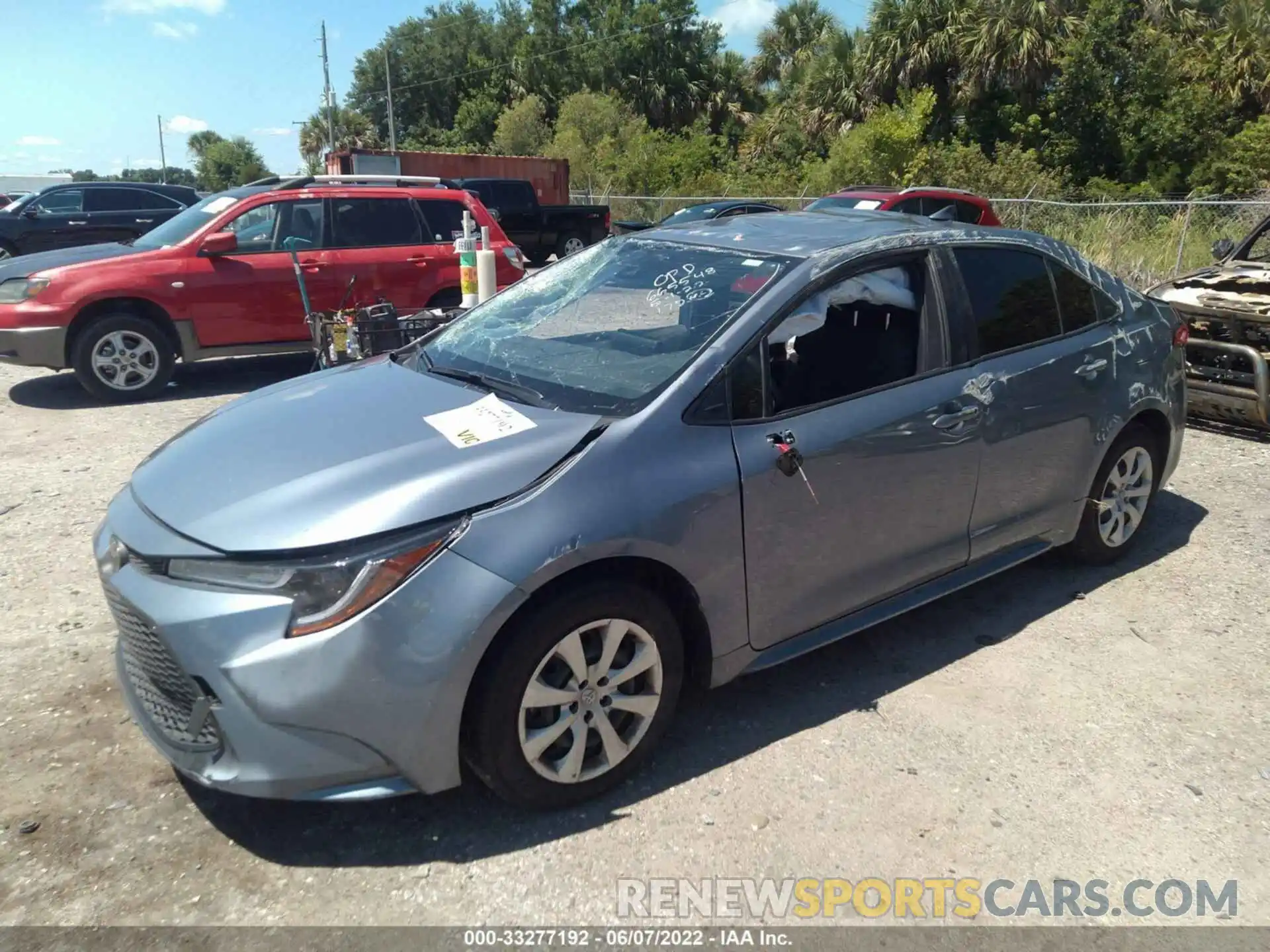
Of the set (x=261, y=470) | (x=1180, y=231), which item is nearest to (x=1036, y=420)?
(x=261, y=470)

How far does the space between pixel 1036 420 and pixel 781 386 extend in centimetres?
132

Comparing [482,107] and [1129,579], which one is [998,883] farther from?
[482,107]

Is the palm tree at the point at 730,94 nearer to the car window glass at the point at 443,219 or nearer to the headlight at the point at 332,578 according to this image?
the car window glass at the point at 443,219

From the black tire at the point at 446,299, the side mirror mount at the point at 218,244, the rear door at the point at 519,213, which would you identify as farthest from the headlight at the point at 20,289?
the rear door at the point at 519,213

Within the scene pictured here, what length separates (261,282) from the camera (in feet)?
27.5

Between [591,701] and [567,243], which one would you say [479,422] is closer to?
[591,701]

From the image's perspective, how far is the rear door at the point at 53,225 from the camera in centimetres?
1655

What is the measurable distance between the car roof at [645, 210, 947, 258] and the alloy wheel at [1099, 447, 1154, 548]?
1.48 m

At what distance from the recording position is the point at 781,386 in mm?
3367

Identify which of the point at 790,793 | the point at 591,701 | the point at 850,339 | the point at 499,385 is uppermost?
the point at 850,339

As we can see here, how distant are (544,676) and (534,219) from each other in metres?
18.4

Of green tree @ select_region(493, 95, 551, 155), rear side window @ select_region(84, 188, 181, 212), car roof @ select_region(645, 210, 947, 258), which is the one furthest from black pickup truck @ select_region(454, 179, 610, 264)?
green tree @ select_region(493, 95, 551, 155)

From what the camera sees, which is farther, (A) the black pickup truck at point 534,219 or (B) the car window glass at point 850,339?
(A) the black pickup truck at point 534,219

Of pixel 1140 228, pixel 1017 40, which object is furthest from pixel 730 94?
pixel 1140 228
